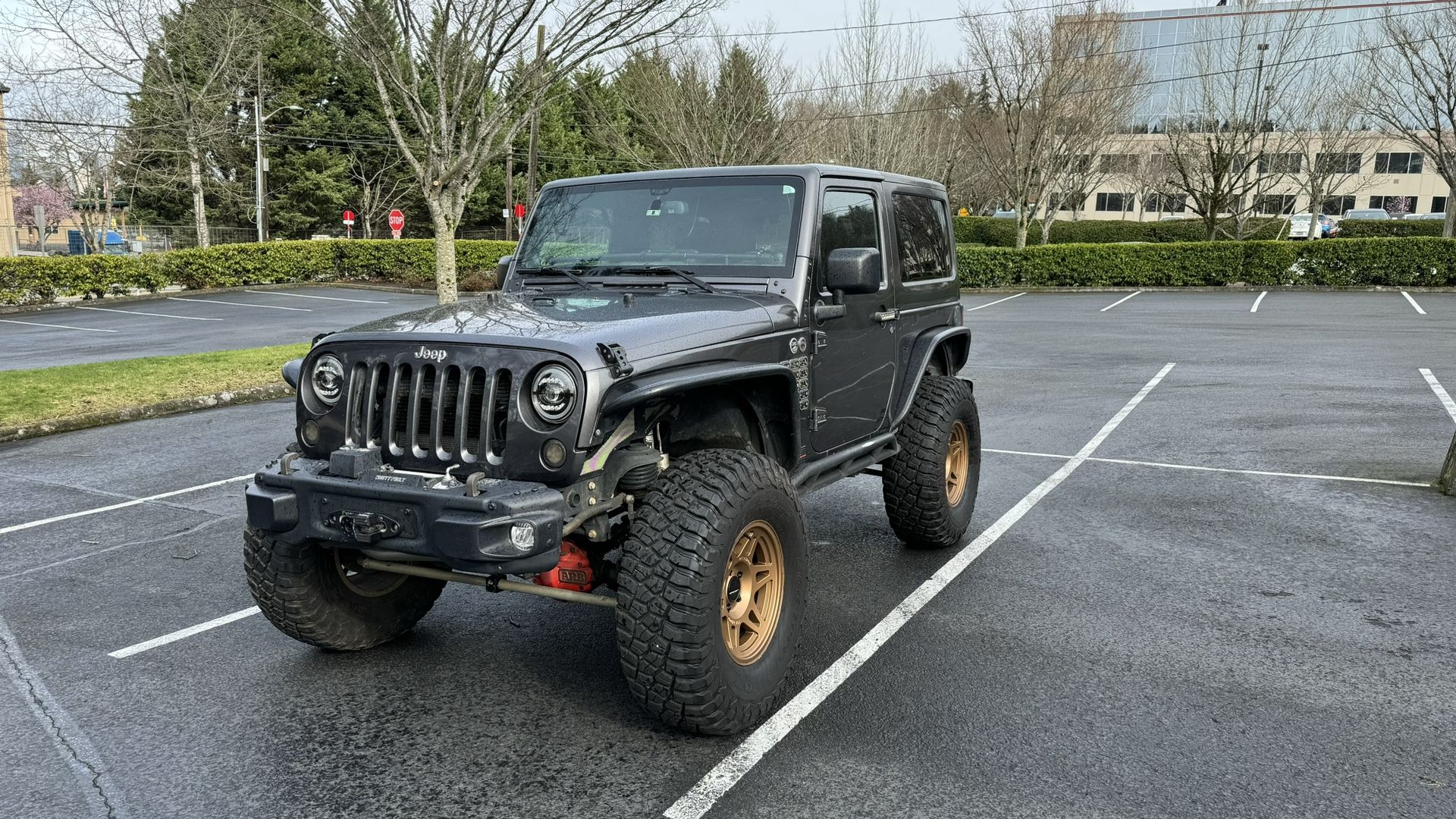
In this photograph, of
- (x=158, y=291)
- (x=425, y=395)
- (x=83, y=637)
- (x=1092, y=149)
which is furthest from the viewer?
(x=1092, y=149)

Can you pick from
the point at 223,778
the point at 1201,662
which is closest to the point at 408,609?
the point at 223,778

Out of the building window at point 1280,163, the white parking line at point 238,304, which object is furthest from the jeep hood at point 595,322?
the building window at point 1280,163

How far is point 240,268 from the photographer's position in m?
30.4

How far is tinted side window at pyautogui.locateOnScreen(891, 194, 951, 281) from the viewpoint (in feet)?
18.3

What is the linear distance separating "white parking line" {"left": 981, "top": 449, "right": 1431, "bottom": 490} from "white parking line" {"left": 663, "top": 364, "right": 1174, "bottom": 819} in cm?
148

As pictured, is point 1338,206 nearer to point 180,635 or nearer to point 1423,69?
point 1423,69

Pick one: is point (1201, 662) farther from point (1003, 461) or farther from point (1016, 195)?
point (1016, 195)

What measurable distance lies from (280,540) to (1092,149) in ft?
117

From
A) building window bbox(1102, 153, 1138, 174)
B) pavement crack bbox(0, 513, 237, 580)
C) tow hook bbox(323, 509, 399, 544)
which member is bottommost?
pavement crack bbox(0, 513, 237, 580)

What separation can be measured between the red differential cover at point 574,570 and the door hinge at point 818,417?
1.23 m

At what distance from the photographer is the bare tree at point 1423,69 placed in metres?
30.9

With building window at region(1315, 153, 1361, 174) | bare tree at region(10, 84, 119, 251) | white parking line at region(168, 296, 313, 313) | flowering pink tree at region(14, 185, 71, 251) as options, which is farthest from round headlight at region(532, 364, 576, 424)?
flowering pink tree at region(14, 185, 71, 251)

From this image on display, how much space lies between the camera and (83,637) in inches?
181

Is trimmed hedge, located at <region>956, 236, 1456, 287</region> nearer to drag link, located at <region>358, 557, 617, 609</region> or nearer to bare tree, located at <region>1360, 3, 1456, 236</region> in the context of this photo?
bare tree, located at <region>1360, 3, 1456, 236</region>
